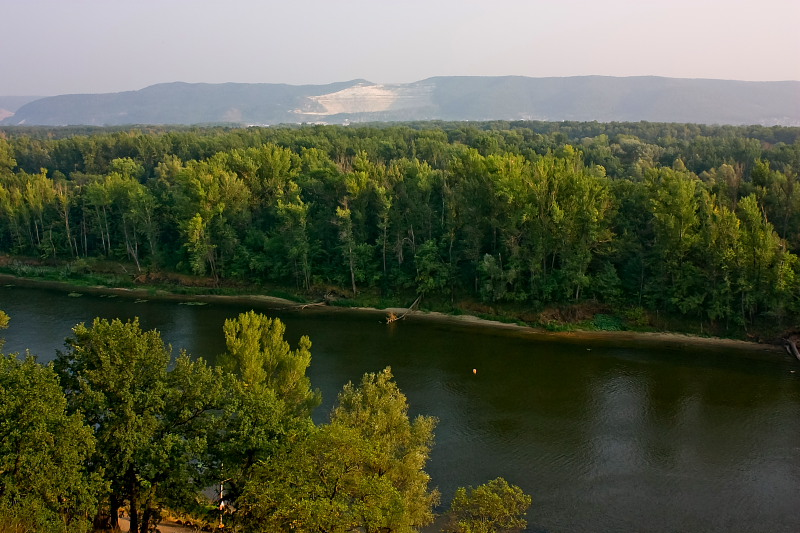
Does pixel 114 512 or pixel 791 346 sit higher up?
pixel 114 512

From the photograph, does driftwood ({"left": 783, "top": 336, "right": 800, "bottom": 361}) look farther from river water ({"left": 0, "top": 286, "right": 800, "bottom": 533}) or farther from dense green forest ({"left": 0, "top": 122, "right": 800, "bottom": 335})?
dense green forest ({"left": 0, "top": 122, "right": 800, "bottom": 335})

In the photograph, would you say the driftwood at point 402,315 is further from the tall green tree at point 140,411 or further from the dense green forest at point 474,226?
the tall green tree at point 140,411

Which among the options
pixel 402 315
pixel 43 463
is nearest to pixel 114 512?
pixel 43 463

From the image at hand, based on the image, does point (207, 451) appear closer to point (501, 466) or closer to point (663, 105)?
Result: point (501, 466)

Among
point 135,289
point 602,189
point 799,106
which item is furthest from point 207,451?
point 799,106

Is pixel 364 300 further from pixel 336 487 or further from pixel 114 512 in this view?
pixel 336 487

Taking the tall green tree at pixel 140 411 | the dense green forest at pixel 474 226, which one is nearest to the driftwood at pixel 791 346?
the dense green forest at pixel 474 226
